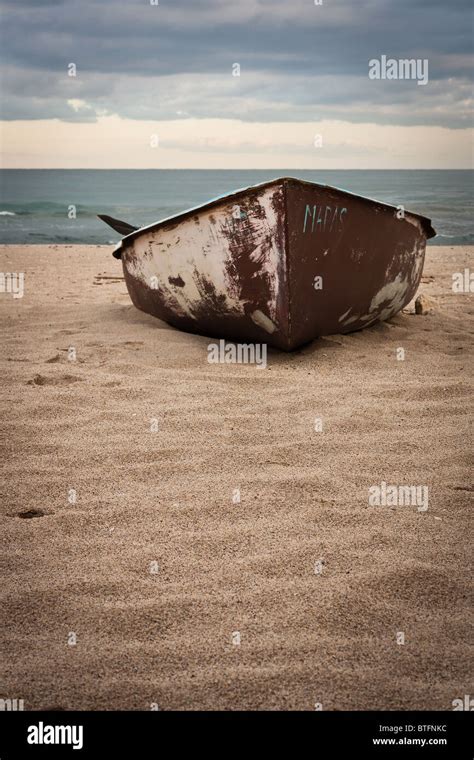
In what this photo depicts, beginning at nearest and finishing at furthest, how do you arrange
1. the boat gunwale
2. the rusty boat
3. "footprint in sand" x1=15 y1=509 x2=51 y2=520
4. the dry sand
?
the dry sand
"footprint in sand" x1=15 y1=509 x2=51 y2=520
the boat gunwale
the rusty boat

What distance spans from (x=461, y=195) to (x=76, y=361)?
29227 mm

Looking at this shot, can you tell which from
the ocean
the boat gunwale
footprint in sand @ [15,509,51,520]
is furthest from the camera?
the ocean

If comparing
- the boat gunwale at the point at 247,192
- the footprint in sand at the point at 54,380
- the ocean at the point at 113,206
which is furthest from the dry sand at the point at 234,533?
the ocean at the point at 113,206

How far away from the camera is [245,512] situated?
2.59 m

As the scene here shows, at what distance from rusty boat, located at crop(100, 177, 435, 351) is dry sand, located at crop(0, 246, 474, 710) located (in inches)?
13.3

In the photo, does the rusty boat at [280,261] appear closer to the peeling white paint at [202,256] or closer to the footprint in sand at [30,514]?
the peeling white paint at [202,256]

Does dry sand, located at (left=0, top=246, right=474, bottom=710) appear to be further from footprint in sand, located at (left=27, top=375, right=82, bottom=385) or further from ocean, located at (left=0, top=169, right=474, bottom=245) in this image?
ocean, located at (left=0, top=169, right=474, bottom=245)

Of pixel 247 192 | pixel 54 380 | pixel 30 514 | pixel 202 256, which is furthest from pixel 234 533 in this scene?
pixel 202 256

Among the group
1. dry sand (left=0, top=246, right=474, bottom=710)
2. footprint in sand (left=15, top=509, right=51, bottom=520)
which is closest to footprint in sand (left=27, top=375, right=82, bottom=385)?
dry sand (left=0, top=246, right=474, bottom=710)

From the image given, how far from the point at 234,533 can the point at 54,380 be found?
78.6 inches

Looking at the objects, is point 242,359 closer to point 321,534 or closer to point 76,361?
point 76,361

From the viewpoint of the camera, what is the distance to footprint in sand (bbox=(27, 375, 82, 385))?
400cm

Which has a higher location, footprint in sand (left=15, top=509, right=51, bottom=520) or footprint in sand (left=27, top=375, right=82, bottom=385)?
footprint in sand (left=27, top=375, right=82, bottom=385)

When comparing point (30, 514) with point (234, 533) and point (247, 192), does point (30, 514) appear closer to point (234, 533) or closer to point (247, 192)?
point (234, 533)
